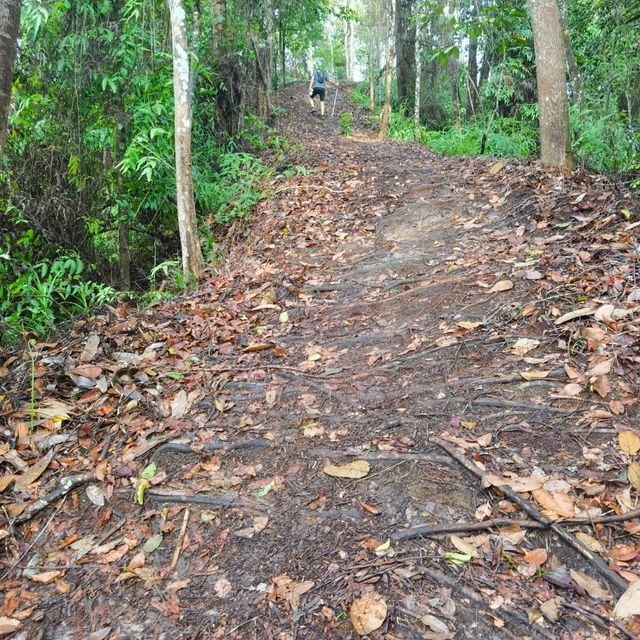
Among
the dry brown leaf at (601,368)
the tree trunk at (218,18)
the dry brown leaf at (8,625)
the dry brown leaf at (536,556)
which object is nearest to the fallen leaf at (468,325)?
the dry brown leaf at (601,368)

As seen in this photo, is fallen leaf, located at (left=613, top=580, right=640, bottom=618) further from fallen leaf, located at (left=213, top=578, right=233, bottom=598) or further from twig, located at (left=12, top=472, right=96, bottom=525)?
twig, located at (left=12, top=472, right=96, bottom=525)

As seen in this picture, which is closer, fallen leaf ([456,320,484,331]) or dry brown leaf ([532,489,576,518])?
dry brown leaf ([532,489,576,518])

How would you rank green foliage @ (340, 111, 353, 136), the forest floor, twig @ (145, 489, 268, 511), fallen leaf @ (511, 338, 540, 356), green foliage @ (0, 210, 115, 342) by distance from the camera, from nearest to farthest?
the forest floor
twig @ (145, 489, 268, 511)
fallen leaf @ (511, 338, 540, 356)
green foliage @ (0, 210, 115, 342)
green foliage @ (340, 111, 353, 136)

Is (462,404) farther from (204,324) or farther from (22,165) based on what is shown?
(22,165)

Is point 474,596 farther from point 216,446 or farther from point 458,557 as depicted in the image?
point 216,446

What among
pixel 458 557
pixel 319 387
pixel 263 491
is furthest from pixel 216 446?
pixel 458 557

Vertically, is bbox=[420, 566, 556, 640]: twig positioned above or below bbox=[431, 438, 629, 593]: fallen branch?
below

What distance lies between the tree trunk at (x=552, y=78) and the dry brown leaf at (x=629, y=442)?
4642 millimetres

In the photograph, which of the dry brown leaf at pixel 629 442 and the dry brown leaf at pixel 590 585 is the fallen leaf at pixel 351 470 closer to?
the dry brown leaf at pixel 590 585

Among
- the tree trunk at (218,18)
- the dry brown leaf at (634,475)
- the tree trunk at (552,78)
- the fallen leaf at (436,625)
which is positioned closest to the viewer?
the fallen leaf at (436,625)

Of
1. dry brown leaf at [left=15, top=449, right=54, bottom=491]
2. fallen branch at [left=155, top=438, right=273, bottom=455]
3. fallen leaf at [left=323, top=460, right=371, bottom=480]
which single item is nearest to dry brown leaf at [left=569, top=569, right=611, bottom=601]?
fallen leaf at [left=323, top=460, right=371, bottom=480]

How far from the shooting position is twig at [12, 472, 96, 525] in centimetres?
268

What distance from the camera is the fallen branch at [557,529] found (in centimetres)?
196

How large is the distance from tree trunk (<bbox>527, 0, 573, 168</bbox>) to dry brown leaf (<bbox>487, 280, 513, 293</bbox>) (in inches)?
120
